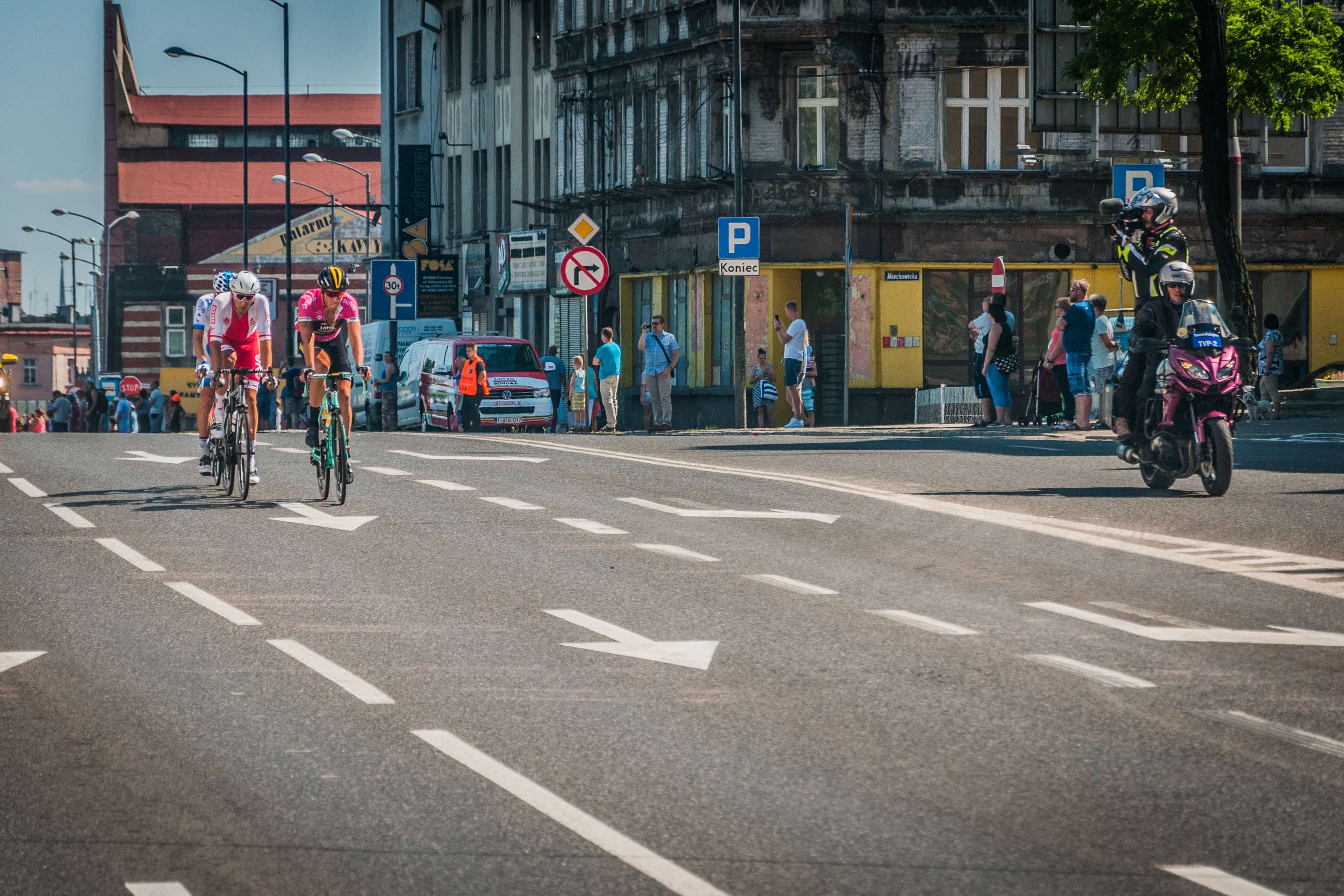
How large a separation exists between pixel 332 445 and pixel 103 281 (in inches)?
3886

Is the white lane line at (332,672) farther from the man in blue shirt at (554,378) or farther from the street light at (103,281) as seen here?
the street light at (103,281)

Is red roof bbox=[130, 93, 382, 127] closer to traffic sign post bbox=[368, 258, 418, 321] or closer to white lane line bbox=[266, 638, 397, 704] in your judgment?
traffic sign post bbox=[368, 258, 418, 321]

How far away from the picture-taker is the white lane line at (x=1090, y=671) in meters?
8.52

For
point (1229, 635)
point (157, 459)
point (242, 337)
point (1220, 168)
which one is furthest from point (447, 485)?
point (1220, 168)

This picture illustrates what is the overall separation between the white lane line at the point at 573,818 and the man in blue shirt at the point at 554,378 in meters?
32.5

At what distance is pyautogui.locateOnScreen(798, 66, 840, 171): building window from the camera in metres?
44.7

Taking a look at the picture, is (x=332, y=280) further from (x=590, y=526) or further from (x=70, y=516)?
(x=590, y=526)

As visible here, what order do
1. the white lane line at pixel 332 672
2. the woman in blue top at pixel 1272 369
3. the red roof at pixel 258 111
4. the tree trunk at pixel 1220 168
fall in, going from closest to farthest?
the white lane line at pixel 332 672
the tree trunk at pixel 1220 168
the woman in blue top at pixel 1272 369
the red roof at pixel 258 111

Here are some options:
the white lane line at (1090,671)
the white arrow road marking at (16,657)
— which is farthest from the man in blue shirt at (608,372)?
the white lane line at (1090,671)

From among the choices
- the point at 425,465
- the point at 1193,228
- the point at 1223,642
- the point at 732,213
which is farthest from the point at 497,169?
the point at 1223,642

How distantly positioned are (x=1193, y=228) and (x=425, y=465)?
93.3 ft

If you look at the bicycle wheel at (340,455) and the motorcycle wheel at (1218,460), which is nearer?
the motorcycle wheel at (1218,460)

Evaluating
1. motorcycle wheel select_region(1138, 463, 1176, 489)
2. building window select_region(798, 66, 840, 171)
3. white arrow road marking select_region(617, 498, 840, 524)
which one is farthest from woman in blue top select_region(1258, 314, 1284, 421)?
white arrow road marking select_region(617, 498, 840, 524)

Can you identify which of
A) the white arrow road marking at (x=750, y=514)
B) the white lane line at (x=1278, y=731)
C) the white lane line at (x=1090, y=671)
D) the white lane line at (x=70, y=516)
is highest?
the white arrow road marking at (x=750, y=514)
